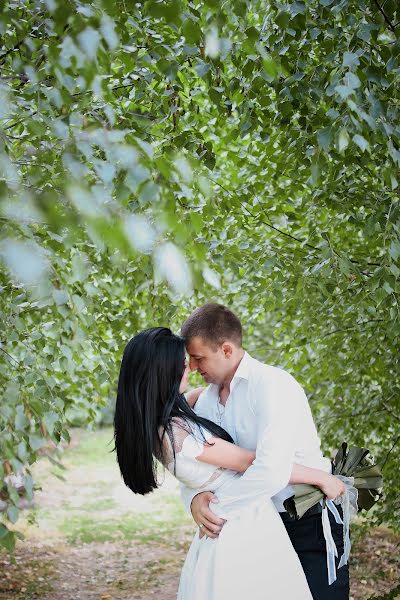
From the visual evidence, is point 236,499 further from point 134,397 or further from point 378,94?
point 378,94

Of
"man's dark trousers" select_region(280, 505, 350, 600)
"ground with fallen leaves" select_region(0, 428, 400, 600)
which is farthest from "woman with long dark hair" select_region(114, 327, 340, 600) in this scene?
"ground with fallen leaves" select_region(0, 428, 400, 600)

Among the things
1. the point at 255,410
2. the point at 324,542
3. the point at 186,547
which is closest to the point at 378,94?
the point at 255,410

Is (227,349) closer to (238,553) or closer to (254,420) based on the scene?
(254,420)

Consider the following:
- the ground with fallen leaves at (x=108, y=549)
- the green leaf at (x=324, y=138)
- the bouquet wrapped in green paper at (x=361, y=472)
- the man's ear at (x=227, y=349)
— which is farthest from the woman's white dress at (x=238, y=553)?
the ground with fallen leaves at (x=108, y=549)

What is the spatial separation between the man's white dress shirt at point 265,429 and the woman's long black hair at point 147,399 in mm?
222

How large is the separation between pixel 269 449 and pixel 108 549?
6068mm

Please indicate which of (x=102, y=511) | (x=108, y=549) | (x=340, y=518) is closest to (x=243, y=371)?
(x=340, y=518)

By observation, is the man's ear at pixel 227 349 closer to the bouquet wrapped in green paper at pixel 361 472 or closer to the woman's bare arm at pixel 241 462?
the woman's bare arm at pixel 241 462

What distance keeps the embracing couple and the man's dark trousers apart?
0.25 feet

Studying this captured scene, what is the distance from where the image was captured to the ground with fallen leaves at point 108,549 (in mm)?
6207

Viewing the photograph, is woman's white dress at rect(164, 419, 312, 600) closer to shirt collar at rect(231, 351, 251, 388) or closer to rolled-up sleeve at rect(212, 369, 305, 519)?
rolled-up sleeve at rect(212, 369, 305, 519)

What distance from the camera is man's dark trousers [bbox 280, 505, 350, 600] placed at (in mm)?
2619

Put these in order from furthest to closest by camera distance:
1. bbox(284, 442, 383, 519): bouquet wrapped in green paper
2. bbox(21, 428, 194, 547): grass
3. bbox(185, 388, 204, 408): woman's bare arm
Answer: bbox(21, 428, 194, 547): grass
bbox(185, 388, 204, 408): woman's bare arm
bbox(284, 442, 383, 519): bouquet wrapped in green paper

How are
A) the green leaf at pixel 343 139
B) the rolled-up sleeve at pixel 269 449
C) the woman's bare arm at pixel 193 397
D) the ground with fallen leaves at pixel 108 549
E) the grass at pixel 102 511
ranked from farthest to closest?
the grass at pixel 102 511, the ground with fallen leaves at pixel 108 549, the woman's bare arm at pixel 193 397, the rolled-up sleeve at pixel 269 449, the green leaf at pixel 343 139
